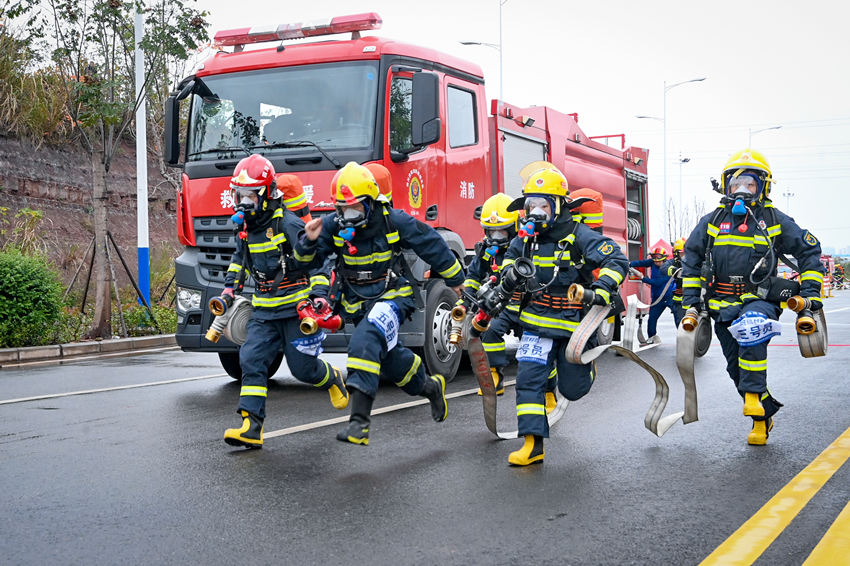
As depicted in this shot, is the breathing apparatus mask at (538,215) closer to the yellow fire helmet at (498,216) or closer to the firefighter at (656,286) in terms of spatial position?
the yellow fire helmet at (498,216)

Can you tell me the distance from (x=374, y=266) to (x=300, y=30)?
432 cm

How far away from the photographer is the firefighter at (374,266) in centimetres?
607

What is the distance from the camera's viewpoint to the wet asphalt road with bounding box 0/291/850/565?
13.3ft

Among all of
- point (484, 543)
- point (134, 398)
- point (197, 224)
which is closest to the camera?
point (484, 543)

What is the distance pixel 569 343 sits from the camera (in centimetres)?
587

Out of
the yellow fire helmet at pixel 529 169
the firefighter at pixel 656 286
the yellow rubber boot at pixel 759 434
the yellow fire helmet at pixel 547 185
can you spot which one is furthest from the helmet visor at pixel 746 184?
the firefighter at pixel 656 286

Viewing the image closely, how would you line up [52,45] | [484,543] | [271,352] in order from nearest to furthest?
[484,543]
[271,352]
[52,45]

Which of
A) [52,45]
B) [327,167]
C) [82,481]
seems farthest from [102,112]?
[82,481]

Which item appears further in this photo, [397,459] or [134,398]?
[134,398]

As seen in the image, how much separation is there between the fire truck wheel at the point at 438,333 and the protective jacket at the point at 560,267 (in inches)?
119

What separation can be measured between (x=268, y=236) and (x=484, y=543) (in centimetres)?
321

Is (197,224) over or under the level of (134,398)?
over

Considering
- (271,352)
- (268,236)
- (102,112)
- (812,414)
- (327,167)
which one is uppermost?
(102,112)

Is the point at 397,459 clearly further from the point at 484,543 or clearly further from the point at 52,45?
the point at 52,45
